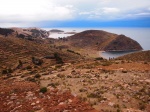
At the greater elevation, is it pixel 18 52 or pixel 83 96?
pixel 83 96

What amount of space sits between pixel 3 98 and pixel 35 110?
5045 millimetres

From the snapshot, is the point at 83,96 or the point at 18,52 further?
the point at 18,52

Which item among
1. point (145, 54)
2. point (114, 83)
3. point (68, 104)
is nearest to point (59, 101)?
point (68, 104)

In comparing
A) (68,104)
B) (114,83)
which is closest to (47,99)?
(68,104)

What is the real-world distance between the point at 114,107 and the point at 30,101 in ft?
22.5

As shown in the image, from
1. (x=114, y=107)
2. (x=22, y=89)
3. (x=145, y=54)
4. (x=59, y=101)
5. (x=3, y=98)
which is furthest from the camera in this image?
(x=145, y=54)

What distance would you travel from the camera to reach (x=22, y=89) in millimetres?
21781

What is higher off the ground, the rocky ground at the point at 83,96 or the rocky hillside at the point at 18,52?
the rocky ground at the point at 83,96

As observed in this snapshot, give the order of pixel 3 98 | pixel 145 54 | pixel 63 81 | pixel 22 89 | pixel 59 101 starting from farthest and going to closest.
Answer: pixel 145 54 → pixel 63 81 → pixel 22 89 → pixel 3 98 → pixel 59 101

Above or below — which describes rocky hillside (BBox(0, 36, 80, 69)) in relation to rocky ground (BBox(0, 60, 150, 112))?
below

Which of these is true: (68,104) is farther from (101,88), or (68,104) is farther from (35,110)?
(101,88)

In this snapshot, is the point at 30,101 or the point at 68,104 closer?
the point at 68,104

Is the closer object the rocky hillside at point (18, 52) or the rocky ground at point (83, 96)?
the rocky ground at point (83, 96)

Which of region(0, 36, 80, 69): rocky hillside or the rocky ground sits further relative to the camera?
region(0, 36, 80, 69): rocky hillside
